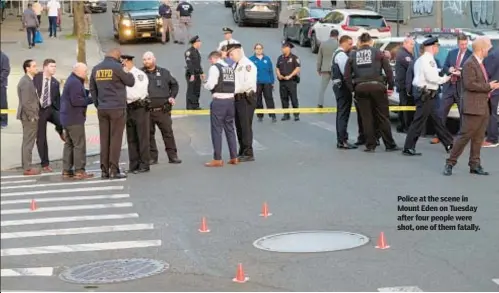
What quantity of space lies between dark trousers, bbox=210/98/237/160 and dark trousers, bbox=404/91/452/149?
108 inches

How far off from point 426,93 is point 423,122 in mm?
467

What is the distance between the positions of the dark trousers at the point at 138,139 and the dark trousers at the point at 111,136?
23.9 inches

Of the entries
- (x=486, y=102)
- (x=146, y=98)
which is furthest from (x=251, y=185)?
(x=486, y=102)

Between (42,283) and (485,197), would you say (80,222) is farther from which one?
(485,197)

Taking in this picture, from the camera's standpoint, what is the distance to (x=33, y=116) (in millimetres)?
8336

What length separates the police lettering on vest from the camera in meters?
11.6

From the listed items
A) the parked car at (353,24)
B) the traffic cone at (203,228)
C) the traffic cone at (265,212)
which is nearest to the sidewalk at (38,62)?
the traffic cone at (203,228)

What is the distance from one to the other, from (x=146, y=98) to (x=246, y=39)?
71.7 ft

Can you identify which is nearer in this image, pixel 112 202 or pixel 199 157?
pixel 112 202

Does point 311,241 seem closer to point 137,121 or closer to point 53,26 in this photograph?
point 137,121

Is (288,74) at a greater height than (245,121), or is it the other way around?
(288,74)

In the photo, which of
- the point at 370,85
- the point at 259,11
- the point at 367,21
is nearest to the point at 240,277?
the point at 370,85

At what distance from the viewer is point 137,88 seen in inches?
448

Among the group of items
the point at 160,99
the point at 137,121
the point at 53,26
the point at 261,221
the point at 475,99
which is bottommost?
the point at 261,221
